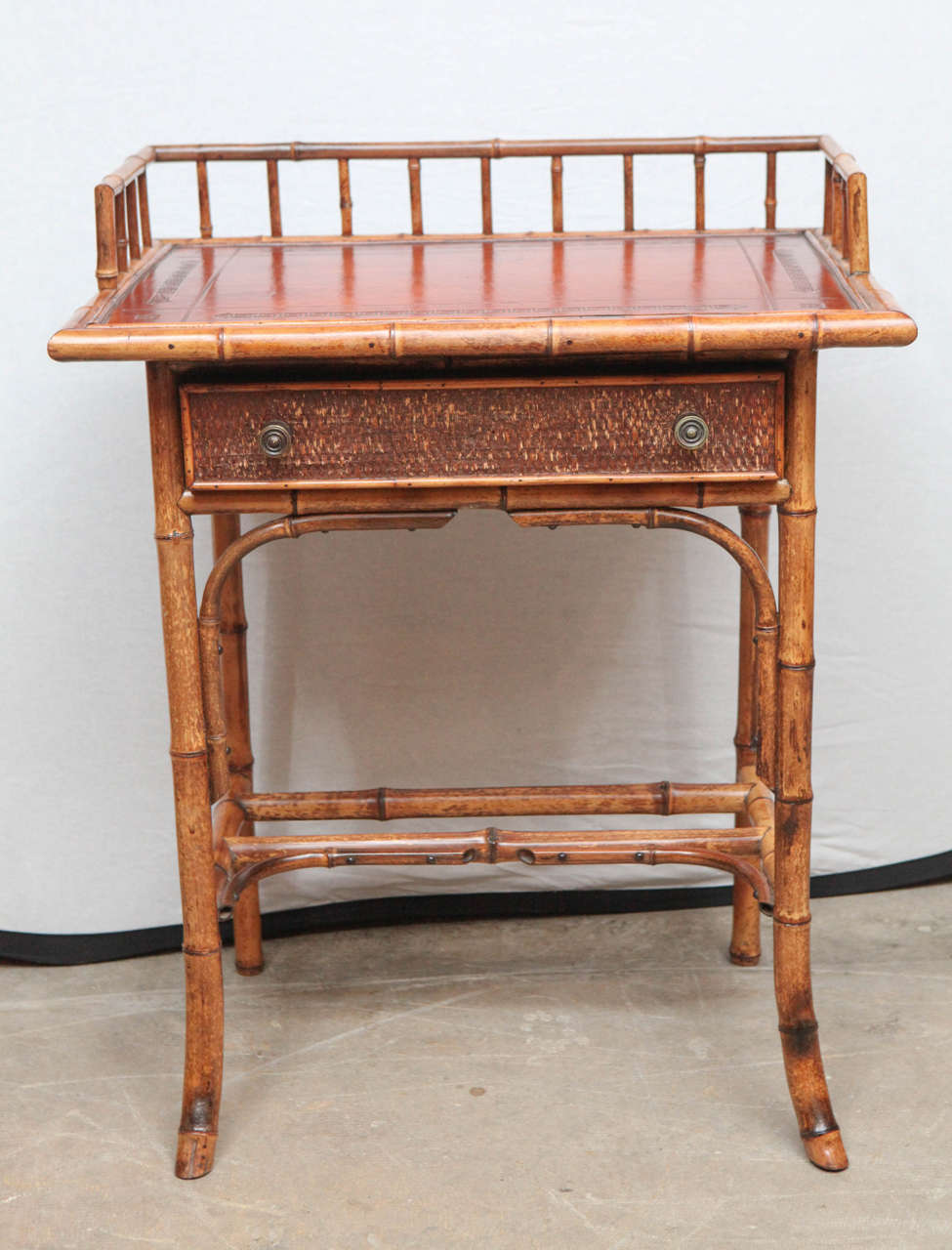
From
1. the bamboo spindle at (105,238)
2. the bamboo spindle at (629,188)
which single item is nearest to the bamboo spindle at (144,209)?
the bamboo spindle at (105,238)

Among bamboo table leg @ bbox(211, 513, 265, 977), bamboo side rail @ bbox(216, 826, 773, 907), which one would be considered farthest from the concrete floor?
bamboo side rail @ bbox(216, 826, 773, 907)

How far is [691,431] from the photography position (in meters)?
1.72

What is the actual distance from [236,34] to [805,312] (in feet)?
3.50

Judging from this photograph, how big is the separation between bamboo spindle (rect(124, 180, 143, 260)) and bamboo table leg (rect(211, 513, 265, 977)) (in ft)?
1.35

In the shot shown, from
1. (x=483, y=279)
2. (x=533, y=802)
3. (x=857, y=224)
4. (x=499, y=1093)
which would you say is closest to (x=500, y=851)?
(x=533, y=802)

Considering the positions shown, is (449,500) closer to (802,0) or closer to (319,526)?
(319,526)

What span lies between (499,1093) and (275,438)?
3.15ft

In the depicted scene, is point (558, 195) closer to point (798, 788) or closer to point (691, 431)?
point (691, 431)

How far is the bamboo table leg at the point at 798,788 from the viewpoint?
176 cm

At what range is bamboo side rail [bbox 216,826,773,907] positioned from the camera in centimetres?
201

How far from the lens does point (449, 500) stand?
1.79m

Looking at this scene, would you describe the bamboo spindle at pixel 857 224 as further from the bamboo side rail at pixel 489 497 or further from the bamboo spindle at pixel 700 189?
the bamboo spindle at pixel 700 189

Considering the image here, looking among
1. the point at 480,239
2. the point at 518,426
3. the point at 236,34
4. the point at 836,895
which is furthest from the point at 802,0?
the point at 836,895

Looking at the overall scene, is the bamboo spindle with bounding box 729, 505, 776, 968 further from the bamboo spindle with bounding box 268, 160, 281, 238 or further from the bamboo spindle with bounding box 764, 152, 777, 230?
the bamboo spindle with bounding box 268, 160, 281, 238
